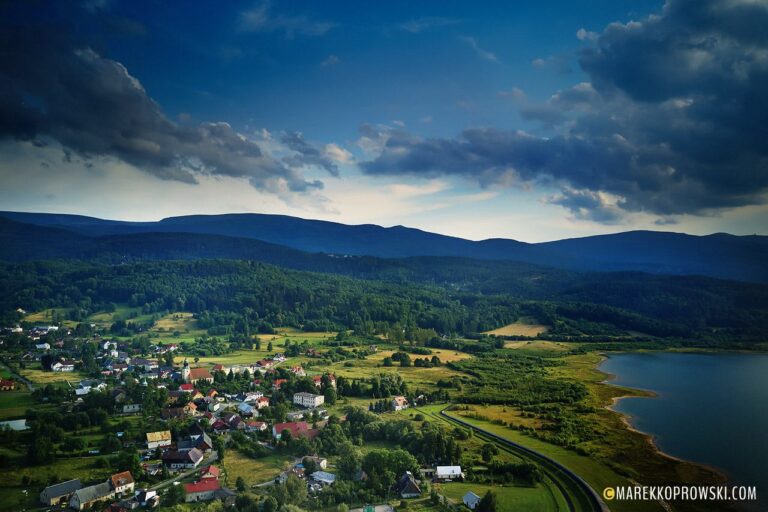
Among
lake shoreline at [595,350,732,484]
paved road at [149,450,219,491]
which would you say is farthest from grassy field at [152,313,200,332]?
lake shoreline at [595,350,732,484]

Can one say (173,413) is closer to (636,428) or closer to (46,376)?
(46,376)

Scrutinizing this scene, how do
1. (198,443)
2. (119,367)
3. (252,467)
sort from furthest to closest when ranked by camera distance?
(119,367), (198,443), (252,467)

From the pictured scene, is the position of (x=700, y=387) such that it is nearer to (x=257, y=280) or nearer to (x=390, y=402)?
(x=390, y=402)

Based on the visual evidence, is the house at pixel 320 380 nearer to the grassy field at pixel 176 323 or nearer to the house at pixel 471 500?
the house at pixel 471 500

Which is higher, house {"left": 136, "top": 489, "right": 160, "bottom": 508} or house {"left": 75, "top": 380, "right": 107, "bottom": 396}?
house {"left": 136, "top": 489, "right": 160, "bottom": 508}

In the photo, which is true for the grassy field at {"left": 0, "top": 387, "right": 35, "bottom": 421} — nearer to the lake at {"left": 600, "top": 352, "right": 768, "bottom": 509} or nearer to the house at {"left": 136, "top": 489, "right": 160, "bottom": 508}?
the house at {"left": 136, "top": 489, "right": 160, "bottom": 508}

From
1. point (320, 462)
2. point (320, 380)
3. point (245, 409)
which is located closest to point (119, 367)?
→ point (245, 409)

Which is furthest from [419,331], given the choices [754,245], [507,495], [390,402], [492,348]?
[754,245]

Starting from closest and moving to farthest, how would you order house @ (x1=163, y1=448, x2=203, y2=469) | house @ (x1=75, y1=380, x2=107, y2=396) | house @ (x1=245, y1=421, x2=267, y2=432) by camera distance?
house @ (x1=163, y1=448, x2=203, y2=469)
house @ (x1=245, y1=421, x2=267, y2=432)
house @ (x1=75, y1=380, x2=107, y2=396)
